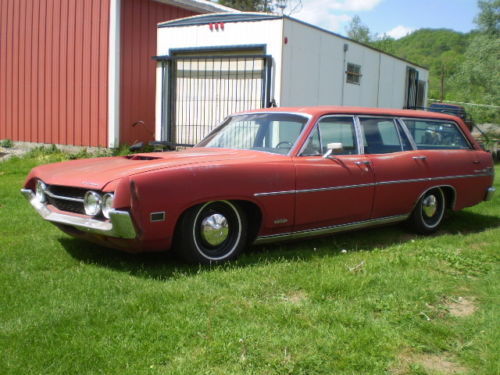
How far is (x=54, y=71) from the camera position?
12625 mm

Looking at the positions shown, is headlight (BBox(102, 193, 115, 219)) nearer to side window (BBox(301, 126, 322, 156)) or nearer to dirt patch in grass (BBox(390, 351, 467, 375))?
side window (BBox(301, 126, 322, 156))

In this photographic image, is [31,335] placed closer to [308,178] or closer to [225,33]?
[308,178]

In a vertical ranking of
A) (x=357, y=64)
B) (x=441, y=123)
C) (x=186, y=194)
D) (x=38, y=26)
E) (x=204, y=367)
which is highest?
(x=38, y=26)

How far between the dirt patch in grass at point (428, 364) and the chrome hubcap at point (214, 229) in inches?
71.9

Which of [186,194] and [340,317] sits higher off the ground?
[186,194]

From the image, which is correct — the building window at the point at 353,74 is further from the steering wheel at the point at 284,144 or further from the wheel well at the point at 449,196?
the steering wheel at the point at 284,144

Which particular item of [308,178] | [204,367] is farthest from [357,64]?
[204,367]

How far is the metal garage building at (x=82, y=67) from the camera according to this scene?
1177 cm

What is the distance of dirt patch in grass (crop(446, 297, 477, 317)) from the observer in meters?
3.68

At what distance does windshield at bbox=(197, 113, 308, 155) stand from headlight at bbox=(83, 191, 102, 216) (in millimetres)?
1610

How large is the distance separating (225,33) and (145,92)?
323 cm

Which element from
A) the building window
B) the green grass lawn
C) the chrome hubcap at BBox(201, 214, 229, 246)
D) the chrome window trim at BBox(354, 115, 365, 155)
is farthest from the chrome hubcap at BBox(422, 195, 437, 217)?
the building window

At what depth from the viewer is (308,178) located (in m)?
4.76

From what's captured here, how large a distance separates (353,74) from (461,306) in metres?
8.19
